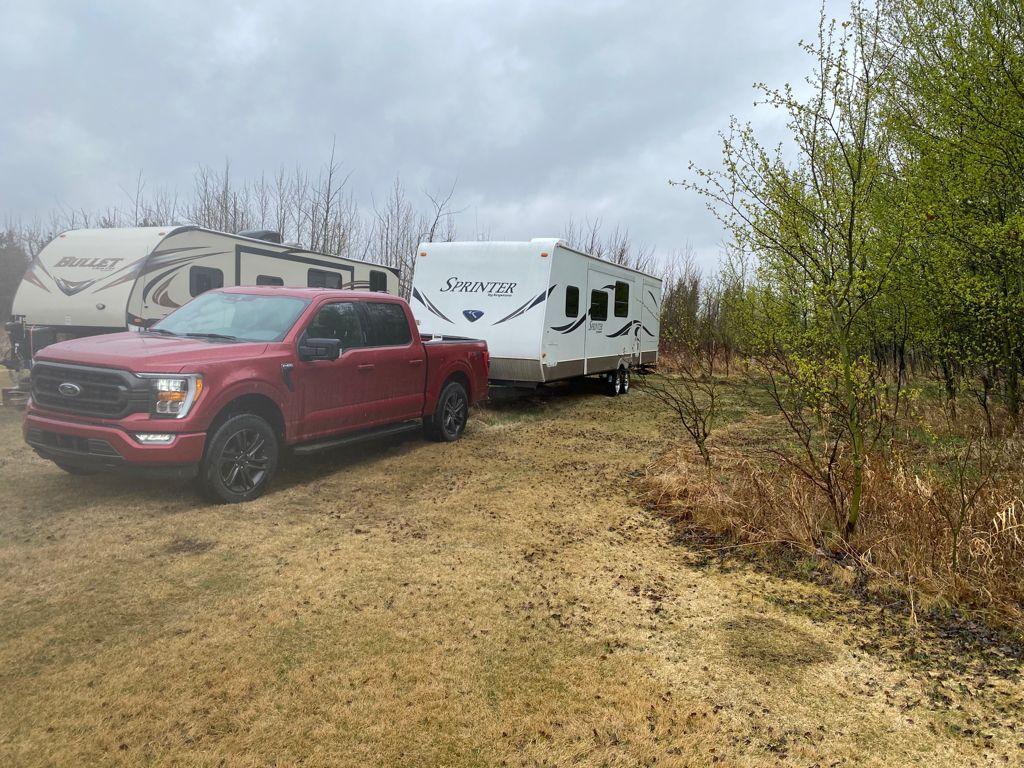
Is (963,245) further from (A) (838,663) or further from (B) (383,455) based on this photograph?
(B) (383,455)

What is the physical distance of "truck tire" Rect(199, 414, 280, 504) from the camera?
A: 226 inches

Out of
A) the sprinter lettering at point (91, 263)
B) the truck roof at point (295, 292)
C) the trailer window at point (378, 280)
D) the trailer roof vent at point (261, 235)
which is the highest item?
the trailer roof vent at point (261, 235)

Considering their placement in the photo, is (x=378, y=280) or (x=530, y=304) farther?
(x=378, y=280)

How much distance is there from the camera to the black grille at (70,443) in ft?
17.8

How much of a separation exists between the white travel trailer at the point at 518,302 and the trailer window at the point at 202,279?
3.15 m

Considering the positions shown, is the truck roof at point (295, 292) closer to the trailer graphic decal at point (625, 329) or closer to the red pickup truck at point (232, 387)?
the red pickup truck at point (232, 387)

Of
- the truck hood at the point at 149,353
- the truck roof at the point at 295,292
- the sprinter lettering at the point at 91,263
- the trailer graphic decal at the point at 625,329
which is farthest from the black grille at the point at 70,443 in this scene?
the trailer graphic decal at the point at 625,329

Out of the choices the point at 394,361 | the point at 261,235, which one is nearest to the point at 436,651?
the point at 394,361

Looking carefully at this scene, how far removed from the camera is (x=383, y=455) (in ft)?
26.9

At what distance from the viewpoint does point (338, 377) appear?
700 cm

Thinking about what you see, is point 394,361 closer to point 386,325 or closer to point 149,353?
point 386,325

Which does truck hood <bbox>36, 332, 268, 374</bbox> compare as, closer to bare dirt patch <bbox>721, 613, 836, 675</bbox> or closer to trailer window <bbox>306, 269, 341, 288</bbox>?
bare dirt patch <bbox>721, 613, 836, 675</bbox>

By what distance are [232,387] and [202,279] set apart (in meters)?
5.90

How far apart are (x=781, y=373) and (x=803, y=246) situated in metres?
1.18
